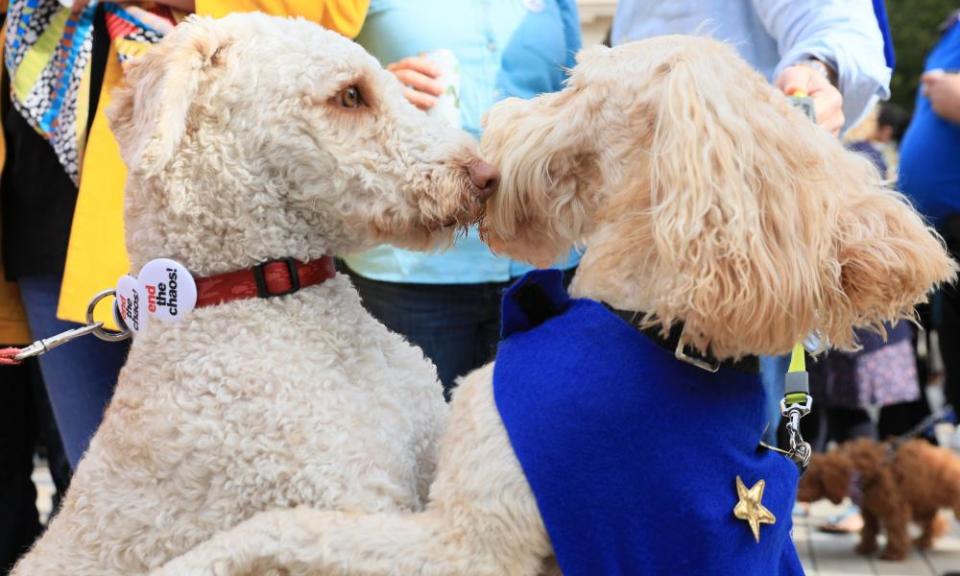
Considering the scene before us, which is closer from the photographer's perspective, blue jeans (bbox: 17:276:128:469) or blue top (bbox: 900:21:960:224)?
blue jeans (bbox: 17:276:128:469)

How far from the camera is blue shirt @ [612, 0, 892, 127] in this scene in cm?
230

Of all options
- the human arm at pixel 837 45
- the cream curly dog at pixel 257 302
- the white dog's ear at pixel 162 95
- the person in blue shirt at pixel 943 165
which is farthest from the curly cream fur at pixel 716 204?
the person in blue shirt at pixel 943 165

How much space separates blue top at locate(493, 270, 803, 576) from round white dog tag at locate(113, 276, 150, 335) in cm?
63

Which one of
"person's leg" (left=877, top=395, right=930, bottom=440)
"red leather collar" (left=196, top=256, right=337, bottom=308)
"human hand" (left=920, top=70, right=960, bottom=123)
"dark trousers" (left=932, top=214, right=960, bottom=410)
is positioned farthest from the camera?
"person's leg" (left=877, top=395, right=930, bottom=440)

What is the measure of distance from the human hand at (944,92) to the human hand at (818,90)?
7.33 feet

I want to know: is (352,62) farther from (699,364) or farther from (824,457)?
(824,457)

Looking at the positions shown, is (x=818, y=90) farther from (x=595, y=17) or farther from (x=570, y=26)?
(x=595, y=17)

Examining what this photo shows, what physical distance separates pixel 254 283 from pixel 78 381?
3.16ft

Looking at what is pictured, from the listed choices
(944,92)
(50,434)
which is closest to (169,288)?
(50,434)

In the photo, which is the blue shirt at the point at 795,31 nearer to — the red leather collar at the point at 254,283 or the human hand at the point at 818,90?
the human hand at the point at 818,90

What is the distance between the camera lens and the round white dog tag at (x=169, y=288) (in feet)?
5.81

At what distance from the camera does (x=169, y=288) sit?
5.85ft

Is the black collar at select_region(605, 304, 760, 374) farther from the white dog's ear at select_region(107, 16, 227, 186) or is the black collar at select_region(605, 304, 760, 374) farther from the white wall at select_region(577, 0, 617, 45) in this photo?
the white wall at select_region(577, 0, 617, 45)

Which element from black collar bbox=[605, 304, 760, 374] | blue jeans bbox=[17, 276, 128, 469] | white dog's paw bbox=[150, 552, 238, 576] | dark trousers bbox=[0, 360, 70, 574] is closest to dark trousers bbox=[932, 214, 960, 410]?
black collar bbox=[605, 304, 760, 374]
